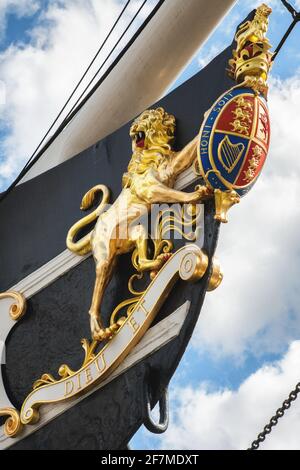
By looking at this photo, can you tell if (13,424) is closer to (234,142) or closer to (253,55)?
(234,142)

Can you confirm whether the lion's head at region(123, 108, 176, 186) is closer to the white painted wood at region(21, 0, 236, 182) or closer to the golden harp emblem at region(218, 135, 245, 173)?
the golden harp emblem at region(218, 135, 245, 173)

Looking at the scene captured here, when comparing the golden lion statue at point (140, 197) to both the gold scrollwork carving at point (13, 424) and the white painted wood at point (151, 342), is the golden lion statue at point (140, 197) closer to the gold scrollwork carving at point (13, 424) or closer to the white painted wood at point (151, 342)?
the white painted wood at point (151, 342)

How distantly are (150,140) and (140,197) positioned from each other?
267mm

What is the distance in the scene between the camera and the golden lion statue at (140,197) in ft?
15.0

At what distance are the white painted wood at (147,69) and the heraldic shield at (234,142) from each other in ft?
4.35

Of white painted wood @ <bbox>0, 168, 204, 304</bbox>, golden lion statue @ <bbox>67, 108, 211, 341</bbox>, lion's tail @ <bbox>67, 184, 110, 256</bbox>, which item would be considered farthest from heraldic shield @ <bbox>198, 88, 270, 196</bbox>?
white painted wood @ <bbox>0, 168, 204, 304</bbox>

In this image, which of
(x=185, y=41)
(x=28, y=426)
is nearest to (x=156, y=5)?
(x=185, y=41)

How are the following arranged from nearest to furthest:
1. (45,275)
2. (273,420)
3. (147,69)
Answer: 1. (273,420)
2. (45,275)
3. (147,69)

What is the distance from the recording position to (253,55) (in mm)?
4527

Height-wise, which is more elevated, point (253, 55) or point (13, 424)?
point (253, 55)

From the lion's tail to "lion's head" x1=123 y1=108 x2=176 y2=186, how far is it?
21cm

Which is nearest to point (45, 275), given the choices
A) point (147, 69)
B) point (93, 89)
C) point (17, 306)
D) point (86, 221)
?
point (17, 306)

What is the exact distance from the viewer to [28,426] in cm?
482

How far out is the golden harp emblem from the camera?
4352mm
